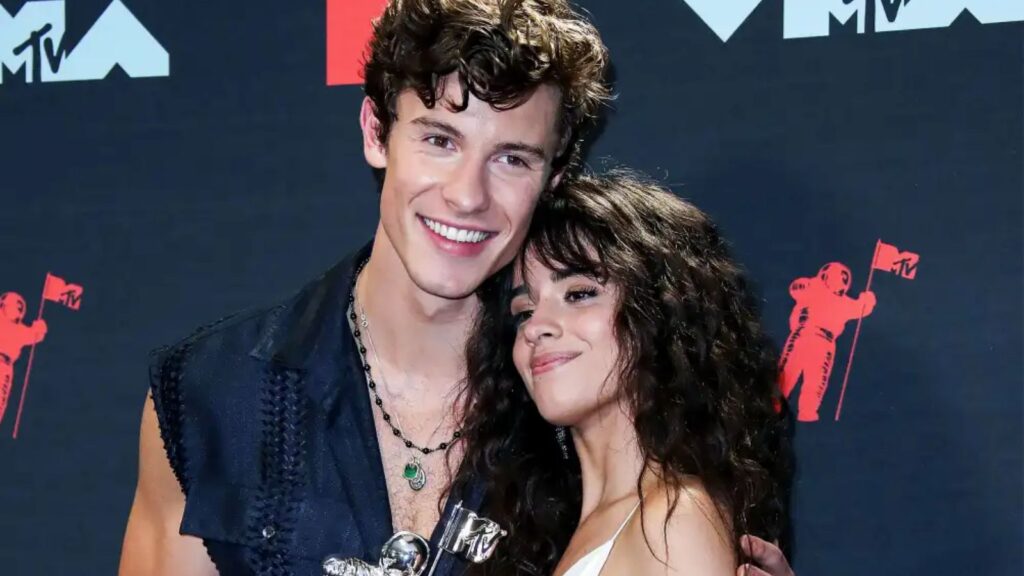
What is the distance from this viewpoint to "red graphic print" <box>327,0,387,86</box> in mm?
2156

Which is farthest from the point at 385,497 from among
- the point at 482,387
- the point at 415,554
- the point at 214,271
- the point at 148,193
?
the point at 148,193

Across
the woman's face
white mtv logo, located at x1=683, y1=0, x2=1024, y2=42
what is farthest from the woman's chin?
white mtv logo, located at x1=683, y1=0, x2=1024, y2=42

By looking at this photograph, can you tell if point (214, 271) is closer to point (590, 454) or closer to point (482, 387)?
point (482, 387)

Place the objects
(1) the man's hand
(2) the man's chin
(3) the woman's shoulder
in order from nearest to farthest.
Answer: (3) the woman's shoulder, (1) the man's hand, (2) the man's chin

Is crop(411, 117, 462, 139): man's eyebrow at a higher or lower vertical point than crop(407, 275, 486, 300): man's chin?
higher

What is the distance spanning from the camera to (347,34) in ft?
7.09

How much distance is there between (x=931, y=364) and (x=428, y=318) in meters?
0.69

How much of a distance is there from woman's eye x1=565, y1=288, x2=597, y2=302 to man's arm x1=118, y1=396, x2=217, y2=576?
61 cm

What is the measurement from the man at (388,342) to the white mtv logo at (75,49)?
1.96ft

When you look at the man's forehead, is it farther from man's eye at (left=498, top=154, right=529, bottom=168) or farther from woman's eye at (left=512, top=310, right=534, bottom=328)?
woman's eye at (left=512, top=310, right=534, bottom=328)

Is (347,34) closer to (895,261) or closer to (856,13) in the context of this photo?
(856,13)

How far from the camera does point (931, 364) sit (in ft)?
6.19

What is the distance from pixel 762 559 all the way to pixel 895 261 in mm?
483

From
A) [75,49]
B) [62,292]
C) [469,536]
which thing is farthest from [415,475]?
[75,49]
